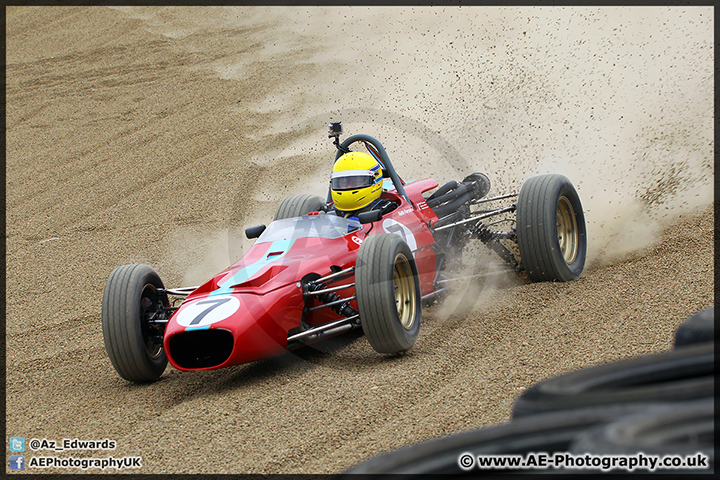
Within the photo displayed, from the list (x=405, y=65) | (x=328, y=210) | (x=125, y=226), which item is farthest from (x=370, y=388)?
(x=405, y=65)

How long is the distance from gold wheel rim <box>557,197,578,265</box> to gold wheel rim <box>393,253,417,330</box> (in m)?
2.22

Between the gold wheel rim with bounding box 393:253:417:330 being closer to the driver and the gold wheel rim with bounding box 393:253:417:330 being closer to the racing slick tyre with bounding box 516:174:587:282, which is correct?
the driver

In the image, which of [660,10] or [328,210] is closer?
[328,210]

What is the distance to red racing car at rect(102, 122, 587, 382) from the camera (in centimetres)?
502

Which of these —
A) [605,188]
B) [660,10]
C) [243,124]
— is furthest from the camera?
[243,124]

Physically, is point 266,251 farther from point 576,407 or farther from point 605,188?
Answer: point 605,188

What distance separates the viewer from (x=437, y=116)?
13703 millimetres

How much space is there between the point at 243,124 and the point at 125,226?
5.01m

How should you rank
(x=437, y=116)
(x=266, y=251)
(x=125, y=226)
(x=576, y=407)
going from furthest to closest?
(x=437, y=116) < (x=125, y=226) < (x=266, y=251) < (x=576, y=407)

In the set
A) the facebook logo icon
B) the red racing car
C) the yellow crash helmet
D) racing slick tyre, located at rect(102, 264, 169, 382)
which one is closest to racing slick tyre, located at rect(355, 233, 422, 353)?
the red racing car

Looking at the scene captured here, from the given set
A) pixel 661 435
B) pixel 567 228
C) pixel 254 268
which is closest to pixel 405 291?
pixel 254 268

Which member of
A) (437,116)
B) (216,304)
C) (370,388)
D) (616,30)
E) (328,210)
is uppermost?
(616,30)

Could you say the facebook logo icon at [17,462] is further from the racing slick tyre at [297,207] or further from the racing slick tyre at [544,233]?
the racing slick tyre at [544,233]

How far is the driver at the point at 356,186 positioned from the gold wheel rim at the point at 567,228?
1.85m
